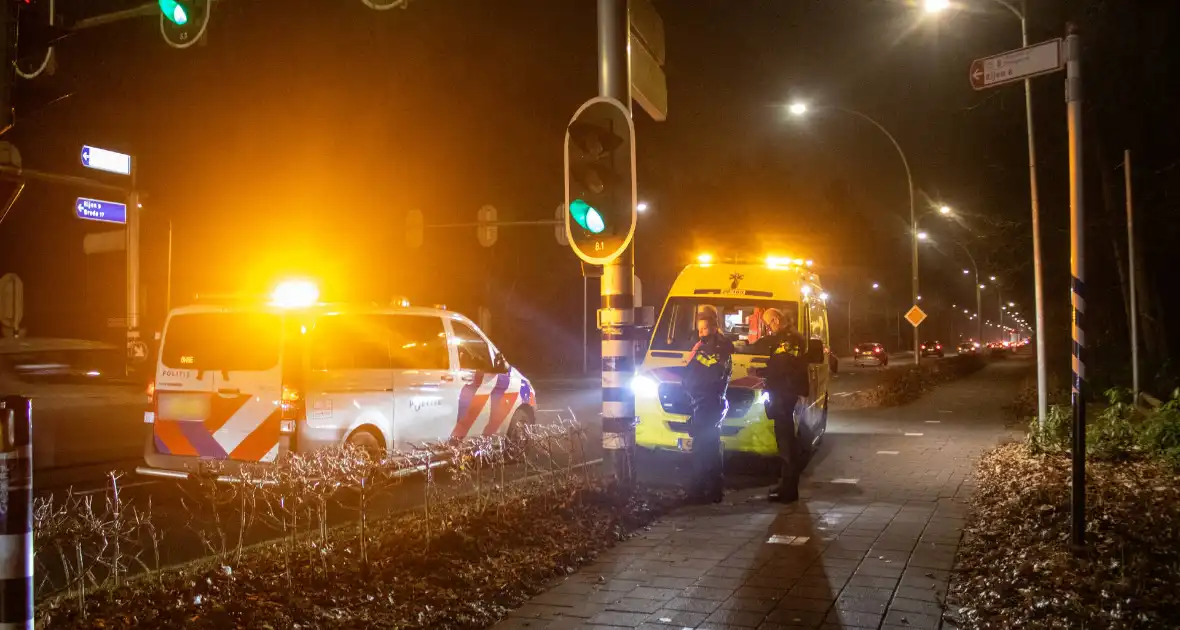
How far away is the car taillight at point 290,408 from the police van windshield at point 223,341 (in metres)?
0.30

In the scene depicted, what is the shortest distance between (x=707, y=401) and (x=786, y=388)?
2.44 ft

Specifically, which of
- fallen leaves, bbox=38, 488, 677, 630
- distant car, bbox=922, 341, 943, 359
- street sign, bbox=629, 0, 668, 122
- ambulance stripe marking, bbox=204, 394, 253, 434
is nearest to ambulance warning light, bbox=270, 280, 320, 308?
ambulance stripe marking, bbox=204, 394, 253, 434

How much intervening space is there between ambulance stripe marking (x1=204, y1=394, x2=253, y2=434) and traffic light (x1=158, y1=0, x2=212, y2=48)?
3.33m

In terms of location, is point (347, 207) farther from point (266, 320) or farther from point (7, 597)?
point (7, 597)

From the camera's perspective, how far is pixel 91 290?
3675 cm

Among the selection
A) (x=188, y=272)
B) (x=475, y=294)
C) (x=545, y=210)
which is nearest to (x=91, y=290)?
(x=188, y=272)

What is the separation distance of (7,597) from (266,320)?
5.25 meters

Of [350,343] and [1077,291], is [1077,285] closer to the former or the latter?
[1077,291]

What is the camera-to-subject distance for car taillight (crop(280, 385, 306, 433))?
825 cm

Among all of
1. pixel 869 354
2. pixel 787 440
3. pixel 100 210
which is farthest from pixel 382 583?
pixel 869 354

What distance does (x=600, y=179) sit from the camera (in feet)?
25.0

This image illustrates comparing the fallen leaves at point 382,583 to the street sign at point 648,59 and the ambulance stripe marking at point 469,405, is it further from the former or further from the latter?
the street sign at point 648,59

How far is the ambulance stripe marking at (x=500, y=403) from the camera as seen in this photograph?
11086 mm

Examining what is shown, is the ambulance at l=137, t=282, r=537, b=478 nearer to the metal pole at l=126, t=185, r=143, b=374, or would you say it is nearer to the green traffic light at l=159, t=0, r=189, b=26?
the green traffic light at l=159, t=0, r=189, b=26
